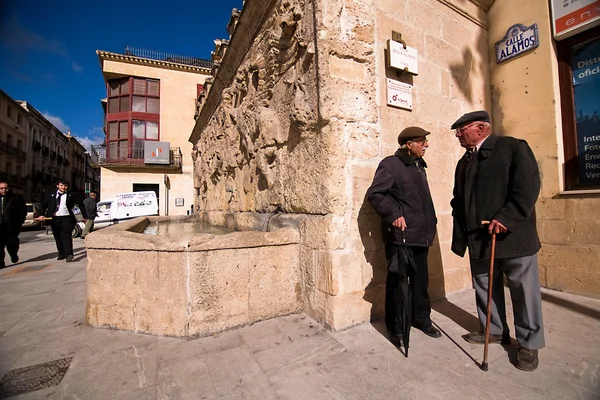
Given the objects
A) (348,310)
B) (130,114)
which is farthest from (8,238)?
(130,114)

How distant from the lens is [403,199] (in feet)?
6.88

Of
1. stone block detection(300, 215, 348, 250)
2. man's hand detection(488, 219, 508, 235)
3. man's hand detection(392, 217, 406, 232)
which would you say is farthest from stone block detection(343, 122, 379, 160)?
man's hand detection(488, 219, 508, 235)

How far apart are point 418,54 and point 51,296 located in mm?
4855

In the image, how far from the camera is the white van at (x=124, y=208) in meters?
12.4

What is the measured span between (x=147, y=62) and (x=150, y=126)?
179 inches

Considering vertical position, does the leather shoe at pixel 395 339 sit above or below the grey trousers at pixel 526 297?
below

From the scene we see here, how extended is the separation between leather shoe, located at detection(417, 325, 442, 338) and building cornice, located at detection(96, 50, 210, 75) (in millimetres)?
22943

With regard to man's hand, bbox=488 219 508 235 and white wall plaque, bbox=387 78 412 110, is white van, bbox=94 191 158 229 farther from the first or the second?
man's hand, bbox=488 219 508 235

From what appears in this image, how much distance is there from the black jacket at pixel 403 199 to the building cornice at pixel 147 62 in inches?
879

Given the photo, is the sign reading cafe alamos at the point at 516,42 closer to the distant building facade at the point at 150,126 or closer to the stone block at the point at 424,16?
the stone block at the point at 424,16

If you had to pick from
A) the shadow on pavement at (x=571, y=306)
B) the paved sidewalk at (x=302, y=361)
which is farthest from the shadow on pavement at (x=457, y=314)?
the shadow on pavement at (x=571, y=306)

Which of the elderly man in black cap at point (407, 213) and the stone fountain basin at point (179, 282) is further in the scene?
the stone fountain basin at point (179, 282)

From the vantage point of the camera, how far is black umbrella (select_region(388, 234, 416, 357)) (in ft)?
5.96

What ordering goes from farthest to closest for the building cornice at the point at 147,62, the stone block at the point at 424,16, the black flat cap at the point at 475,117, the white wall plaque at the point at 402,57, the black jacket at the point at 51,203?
the building cornice at the point at 147,62 < the black jacket at the point at 51,203 < the stone block at the point at 424,16 < the white wall plaque at the point at 402,57 < the black flat cap at the point at 475,117
